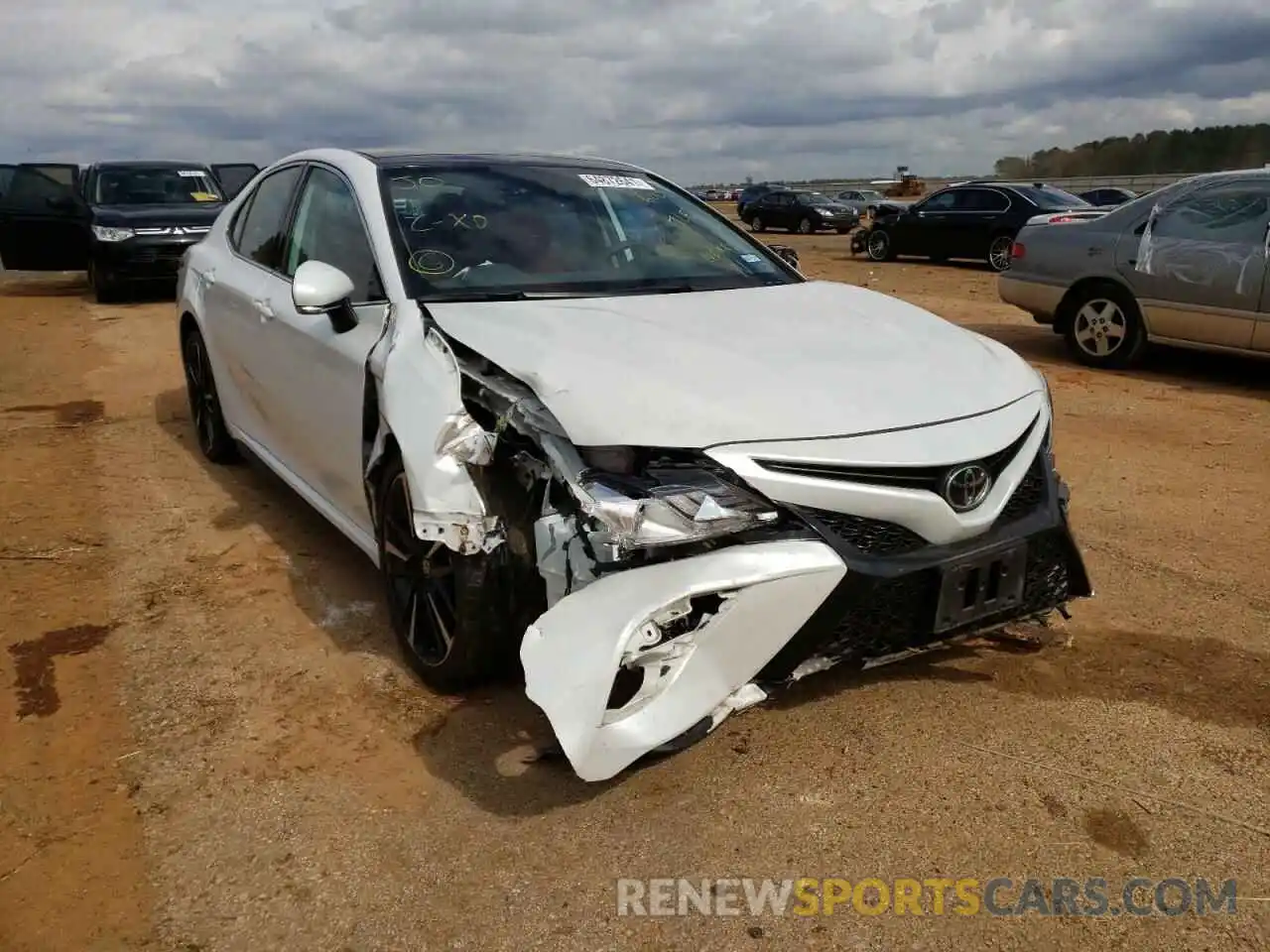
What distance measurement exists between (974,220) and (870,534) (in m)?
16.4

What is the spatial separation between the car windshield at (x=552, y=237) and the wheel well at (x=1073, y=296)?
194 inches

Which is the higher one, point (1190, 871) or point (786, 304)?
point (786, 304)

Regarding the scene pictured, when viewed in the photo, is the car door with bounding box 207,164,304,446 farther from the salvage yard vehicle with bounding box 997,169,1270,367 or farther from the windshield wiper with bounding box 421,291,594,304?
the salvage yard vehicle with bounding box 997,169,1270,367

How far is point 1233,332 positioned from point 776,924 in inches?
261

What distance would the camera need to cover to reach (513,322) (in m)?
3.03

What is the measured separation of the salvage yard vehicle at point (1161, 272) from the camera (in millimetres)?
7203

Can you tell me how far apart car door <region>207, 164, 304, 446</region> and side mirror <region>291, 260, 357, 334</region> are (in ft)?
3.39

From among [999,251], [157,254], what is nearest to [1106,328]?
[999,251]

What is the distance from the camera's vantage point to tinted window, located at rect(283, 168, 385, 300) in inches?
137

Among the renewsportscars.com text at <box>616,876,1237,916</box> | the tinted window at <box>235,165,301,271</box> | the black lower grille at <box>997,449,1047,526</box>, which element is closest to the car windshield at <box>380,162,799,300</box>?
the tinted window at <box>235,165,301,271</box>

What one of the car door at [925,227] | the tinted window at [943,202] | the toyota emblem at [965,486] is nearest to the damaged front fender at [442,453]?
the toyota emblem at [965,486]

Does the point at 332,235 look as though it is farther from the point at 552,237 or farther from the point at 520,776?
the point at 520,776

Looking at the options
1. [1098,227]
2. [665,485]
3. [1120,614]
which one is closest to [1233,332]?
[1098,227]

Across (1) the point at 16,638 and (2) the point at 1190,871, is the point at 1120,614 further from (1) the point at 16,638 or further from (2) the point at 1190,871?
(1) the point at 16,638
